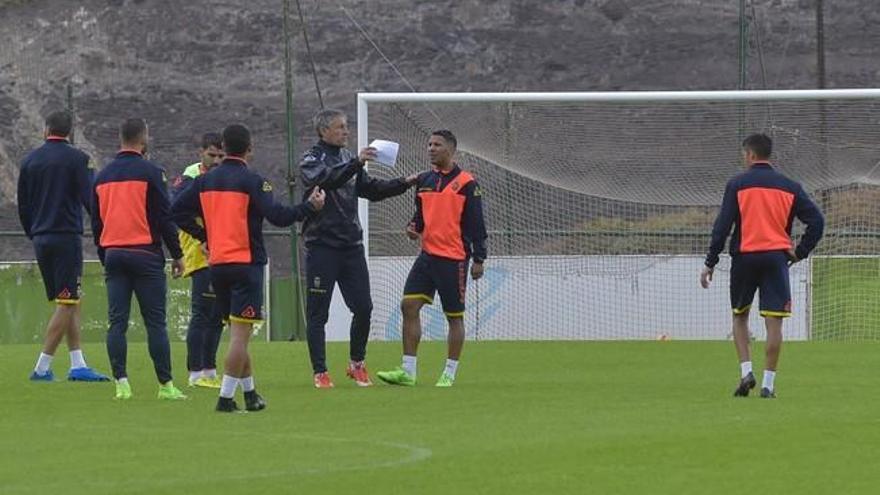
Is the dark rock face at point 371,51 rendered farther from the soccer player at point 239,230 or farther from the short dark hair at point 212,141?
the soccer player at point 239,230

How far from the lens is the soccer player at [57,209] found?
1526cm

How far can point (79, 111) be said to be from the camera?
4188 cm

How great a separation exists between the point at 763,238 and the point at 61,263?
218 inches

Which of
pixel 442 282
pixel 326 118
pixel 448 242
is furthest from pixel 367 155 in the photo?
pixel 442 282

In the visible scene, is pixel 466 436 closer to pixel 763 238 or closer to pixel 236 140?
pixel 236 140

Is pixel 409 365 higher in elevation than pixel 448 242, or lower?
lower

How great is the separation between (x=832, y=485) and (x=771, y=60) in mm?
34406

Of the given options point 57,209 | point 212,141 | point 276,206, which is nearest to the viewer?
point 276,206

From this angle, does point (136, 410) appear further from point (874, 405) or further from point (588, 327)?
point (588, 327)

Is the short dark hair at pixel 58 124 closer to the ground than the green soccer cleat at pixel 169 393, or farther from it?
farther from it

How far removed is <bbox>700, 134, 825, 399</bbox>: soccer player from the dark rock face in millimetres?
27765

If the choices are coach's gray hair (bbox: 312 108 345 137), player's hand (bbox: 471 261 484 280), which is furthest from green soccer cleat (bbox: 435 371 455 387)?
coach's gray hair (bbox: 312 108 345 137)

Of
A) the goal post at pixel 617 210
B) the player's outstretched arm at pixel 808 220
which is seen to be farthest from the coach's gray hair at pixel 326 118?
the goal post at pixel 617 210

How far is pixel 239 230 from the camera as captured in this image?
12391 millimetres
